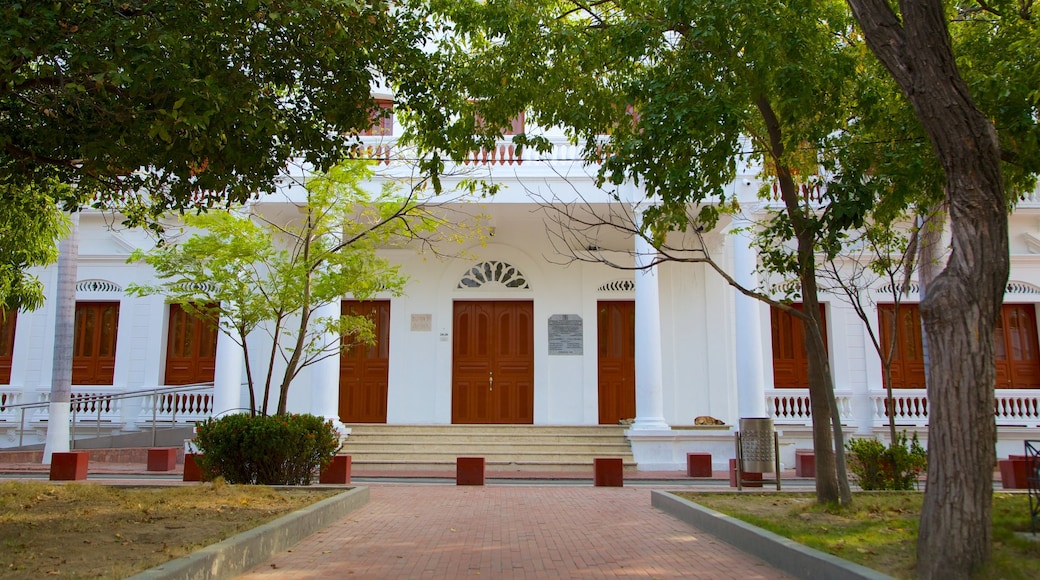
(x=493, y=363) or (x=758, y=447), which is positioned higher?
(x=493, y=363)

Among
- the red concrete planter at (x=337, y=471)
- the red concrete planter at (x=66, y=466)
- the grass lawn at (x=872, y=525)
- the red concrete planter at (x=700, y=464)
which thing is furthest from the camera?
the red concrete planter at (x=700, y=464)

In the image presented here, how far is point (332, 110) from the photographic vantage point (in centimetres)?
774

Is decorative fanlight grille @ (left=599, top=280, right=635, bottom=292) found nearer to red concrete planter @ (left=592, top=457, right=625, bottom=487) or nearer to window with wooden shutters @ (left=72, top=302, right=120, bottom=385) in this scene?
red concrete planter @ (left=592, top=457, right=625, bottom=487)

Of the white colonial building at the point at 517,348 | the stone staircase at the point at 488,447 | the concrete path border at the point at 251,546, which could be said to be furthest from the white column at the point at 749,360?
the concrete path border at the point at 251,546

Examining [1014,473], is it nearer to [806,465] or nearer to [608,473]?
[806,465]

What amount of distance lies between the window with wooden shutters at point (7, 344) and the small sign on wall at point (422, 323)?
887 centimetres

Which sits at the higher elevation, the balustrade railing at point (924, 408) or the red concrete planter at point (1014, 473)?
the balustrade railing at point (924, 408)

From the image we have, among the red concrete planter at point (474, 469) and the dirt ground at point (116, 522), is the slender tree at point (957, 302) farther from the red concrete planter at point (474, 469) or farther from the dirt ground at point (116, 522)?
the red concrete planter at point (474, 469)

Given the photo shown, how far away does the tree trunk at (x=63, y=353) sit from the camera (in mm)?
14320

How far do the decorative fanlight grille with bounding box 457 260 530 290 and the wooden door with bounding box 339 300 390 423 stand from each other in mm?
2142

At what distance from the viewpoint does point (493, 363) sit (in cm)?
1886

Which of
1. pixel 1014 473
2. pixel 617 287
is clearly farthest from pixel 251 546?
pixel 617 287

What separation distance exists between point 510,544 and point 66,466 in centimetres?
799

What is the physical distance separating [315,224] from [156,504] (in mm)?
4468
